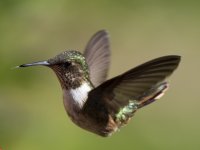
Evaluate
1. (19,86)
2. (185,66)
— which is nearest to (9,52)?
(19,86)

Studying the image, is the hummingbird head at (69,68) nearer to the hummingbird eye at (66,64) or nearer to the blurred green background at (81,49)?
the hummingbird eye at (66,64)

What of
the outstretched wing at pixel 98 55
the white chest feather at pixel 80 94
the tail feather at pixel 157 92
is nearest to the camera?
the white chest feather at pixel 80 94

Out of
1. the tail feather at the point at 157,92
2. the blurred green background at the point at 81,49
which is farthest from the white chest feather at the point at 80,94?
the blurred green background at the point at 81,49

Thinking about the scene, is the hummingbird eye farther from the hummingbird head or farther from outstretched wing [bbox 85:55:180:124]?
outstretched wing [bbox 85:55:180:124]

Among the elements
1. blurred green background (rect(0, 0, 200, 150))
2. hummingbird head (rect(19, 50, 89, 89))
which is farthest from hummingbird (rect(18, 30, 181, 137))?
blurred green background (rect(0, 0, 200, 150))

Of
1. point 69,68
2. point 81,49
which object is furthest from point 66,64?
point 81,49

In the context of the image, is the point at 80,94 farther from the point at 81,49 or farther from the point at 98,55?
the point at 81,49

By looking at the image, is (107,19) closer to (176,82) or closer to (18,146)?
(176,82)
